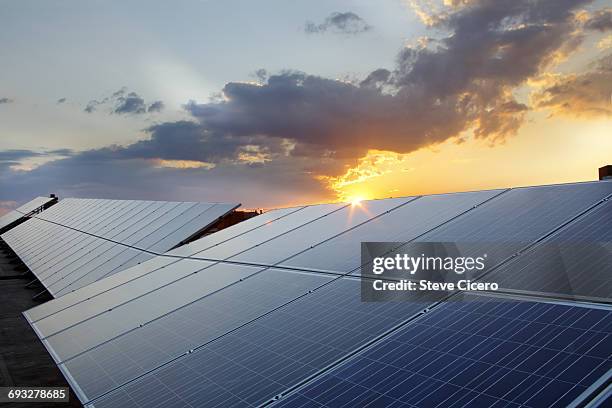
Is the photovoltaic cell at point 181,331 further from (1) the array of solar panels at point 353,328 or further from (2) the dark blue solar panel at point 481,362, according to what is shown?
(2) the dark blue solar panel at point 481,362

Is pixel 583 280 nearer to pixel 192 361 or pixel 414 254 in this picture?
pixel 414 254

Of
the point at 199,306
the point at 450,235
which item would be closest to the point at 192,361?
the point at 199,306

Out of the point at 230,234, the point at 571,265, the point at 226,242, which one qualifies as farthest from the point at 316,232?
the point at 571,265

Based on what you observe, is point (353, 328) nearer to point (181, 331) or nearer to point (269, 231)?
point (181, 331)

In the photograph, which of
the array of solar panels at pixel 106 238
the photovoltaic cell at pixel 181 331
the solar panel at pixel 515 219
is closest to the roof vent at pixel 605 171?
the solar panel at pixel 515 219

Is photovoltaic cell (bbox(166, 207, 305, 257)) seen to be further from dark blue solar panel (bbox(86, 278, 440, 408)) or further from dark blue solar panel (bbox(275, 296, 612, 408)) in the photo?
dark blue solar panel (bbox(275, 296, 612, 408))

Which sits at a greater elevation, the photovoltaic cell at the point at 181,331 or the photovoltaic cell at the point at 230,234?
the photovoltaic cell at the point at 230,234

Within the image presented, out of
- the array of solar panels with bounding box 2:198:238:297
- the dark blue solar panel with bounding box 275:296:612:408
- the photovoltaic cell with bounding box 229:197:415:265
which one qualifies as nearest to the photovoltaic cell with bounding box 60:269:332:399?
the photovoltaic cell with bounding box 229:197:415:265
